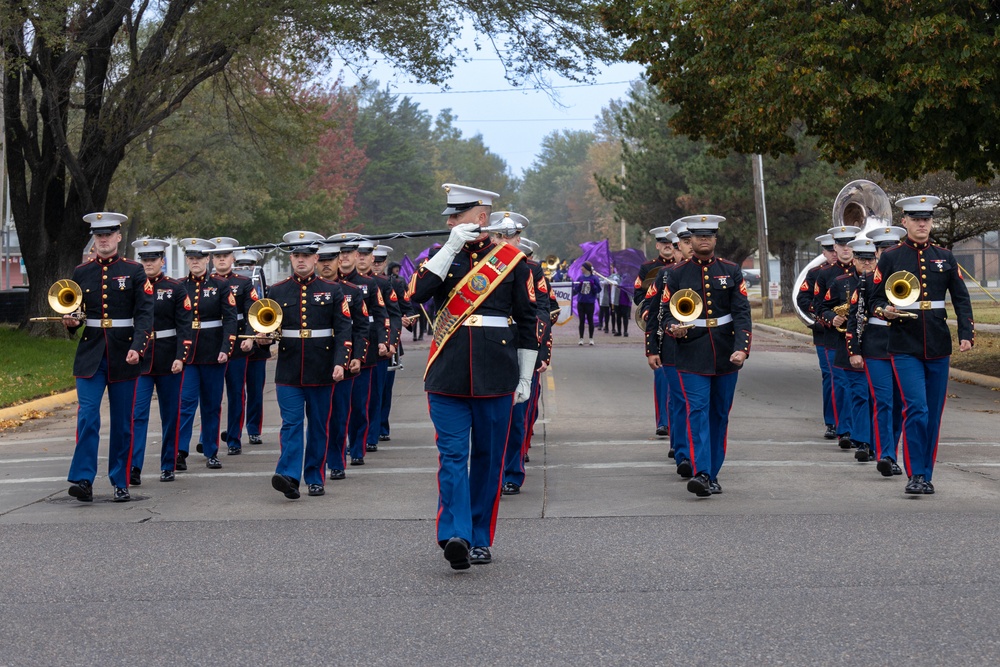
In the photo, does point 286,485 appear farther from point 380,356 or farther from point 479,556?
point 380,356

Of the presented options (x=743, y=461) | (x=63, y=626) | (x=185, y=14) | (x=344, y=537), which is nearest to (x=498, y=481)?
(x=344, y=537)

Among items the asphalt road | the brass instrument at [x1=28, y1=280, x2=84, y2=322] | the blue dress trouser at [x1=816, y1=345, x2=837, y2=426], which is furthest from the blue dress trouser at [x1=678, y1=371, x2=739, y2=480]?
the brass instrument at [x1=28, y1=280, x2=84, y2=322]

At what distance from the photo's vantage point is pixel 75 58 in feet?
81.0

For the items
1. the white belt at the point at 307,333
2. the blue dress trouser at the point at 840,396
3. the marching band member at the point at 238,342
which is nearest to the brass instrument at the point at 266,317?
the white belt at the point at 307,333

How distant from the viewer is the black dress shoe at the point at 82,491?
951cm

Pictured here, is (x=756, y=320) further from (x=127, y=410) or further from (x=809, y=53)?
(x=127, y=410)

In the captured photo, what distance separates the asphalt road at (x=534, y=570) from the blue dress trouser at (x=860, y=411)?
32 cm

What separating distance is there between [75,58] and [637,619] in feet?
70.7

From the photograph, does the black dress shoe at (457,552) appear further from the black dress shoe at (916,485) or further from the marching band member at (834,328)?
the marching band member at (834,328)

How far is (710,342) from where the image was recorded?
9.71 meters

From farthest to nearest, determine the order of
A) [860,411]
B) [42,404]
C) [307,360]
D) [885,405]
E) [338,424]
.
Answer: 1. [42,404]
2. [860,411]
3. [338,424]
4. [885,405]
5. [307,360]

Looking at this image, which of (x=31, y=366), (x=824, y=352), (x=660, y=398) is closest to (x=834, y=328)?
(x=824, y=352)

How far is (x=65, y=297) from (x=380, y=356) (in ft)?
12.5

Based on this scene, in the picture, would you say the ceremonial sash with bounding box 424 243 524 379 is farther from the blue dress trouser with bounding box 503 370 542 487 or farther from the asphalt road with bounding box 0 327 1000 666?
the blue dress trouser with bounding box 503 370 542 487
